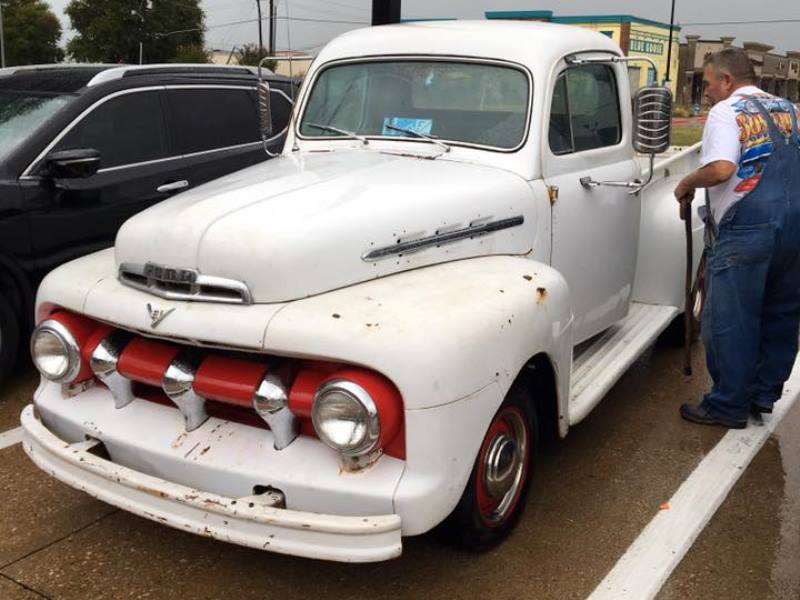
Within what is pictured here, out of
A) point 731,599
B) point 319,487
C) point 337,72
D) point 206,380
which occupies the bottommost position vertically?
point 731,599

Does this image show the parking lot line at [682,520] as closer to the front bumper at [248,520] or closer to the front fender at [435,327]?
the front fender at [435,327]

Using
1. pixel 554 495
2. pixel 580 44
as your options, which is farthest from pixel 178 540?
pixel 580 44

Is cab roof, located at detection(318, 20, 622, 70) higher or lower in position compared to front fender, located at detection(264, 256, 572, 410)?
higher

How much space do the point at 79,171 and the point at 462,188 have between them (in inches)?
99.4

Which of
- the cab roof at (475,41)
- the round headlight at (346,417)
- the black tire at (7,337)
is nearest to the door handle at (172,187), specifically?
the black tire at (7,337)

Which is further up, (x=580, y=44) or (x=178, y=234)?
(x=580, y=44)

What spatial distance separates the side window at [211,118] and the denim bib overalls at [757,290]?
351 cm

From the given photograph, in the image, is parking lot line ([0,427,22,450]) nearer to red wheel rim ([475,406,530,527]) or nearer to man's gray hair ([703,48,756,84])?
red wheel rim ([475,406,530,527])

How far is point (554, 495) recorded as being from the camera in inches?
146

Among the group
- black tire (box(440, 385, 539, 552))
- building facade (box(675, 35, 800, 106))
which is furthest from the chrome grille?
building facade (box(675, 35, 800, 106))

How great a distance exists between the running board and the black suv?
9.60 feet

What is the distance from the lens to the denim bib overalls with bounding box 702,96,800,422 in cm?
405

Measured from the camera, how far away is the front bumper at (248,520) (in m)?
2.49

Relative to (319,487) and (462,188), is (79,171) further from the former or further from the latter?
(319,487)
